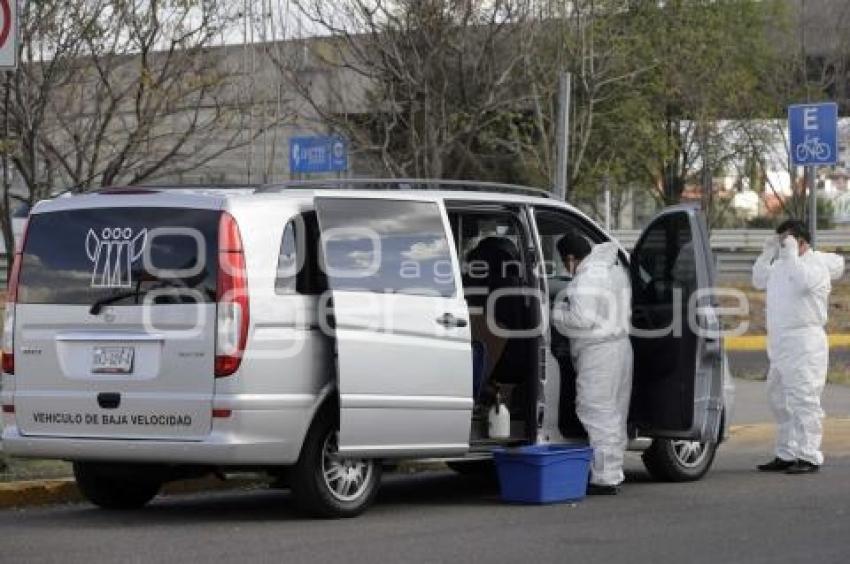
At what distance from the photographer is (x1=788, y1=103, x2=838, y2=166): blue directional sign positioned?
15.4 m

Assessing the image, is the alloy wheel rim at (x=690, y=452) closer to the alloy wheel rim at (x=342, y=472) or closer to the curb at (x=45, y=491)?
the alloy wheel rim at (x=342, y=472)

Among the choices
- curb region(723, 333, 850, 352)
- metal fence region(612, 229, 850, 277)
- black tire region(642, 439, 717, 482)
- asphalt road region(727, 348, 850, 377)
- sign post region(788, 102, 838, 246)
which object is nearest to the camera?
black tire region(642, 439, 717, 482)

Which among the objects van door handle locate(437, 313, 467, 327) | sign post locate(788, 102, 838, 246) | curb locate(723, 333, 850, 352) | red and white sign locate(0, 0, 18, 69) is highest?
red and white sign locate(0, 0, 18, 69)

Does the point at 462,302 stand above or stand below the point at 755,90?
below

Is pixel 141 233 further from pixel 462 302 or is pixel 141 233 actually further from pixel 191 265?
pixel 462 302

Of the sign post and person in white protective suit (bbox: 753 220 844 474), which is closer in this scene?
person in white protective suit (bbox: 753 220 844 474)

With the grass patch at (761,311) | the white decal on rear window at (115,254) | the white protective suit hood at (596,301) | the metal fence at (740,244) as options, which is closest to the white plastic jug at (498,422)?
the white protective suit hood at (596,301)

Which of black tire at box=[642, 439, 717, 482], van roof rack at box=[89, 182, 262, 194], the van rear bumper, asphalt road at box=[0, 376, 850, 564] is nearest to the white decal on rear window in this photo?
van roof rack at box=[89, 182, 262, 194]

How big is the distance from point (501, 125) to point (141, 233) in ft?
48.0

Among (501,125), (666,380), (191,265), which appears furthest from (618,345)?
(501,125)

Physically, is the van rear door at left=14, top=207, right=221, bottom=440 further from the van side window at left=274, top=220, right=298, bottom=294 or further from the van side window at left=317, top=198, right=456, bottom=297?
the van side window at left=317, top=198, right=456, bottom=297

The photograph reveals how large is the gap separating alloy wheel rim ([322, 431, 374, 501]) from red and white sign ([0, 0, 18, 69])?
294 centimetres

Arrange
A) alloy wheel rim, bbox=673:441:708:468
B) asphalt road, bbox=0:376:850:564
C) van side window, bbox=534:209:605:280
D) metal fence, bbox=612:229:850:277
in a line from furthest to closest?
metal fence, bbox=612:229:850:277 < alloy wheel rim, bbox=673:441:708:468 < van side window, bbox=534:209:605:280 < asphalt road, bbox=0:376:850:564

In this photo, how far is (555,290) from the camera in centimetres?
1082
